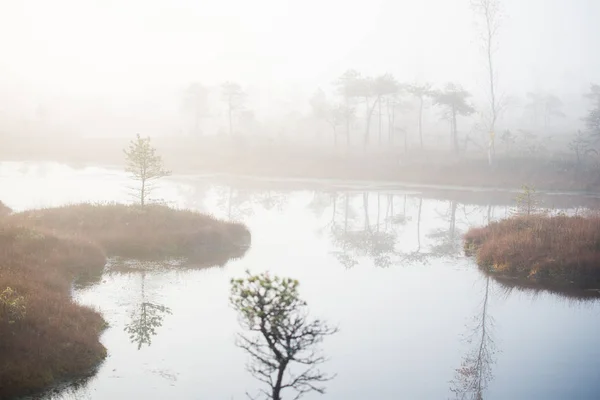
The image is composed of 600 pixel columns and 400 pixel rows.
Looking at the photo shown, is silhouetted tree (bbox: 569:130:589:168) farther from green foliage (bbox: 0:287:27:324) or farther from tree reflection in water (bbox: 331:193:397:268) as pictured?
green foliage (bbox: 0:287:27:324)

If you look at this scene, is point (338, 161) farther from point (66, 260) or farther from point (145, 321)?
point (145, 321)

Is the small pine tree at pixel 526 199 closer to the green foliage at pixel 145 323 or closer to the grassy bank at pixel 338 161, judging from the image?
the green foliage at pixel 145 323

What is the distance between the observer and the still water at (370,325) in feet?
44.6

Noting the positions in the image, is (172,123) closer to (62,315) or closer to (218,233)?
(218,233)

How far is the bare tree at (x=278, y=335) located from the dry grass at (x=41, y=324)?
171 inches

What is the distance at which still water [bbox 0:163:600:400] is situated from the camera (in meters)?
13.6

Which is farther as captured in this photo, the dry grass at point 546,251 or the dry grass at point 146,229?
the dry grass at point 146,229

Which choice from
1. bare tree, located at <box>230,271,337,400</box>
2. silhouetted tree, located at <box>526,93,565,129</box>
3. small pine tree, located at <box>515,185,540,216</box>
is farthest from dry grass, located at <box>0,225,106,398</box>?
silhouetted tree, located at <box>526,93,565,129</box>

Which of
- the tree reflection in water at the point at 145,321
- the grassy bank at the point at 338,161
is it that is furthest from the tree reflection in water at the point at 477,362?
the grassy bank at the point at 338,161

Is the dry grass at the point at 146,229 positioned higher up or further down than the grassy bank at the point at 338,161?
further down

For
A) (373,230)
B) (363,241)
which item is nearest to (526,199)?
(373,230)

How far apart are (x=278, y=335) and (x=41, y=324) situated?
7370mm

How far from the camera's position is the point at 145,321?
57.3ft

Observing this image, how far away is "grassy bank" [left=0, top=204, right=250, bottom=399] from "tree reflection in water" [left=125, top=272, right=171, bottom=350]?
3.52ft
